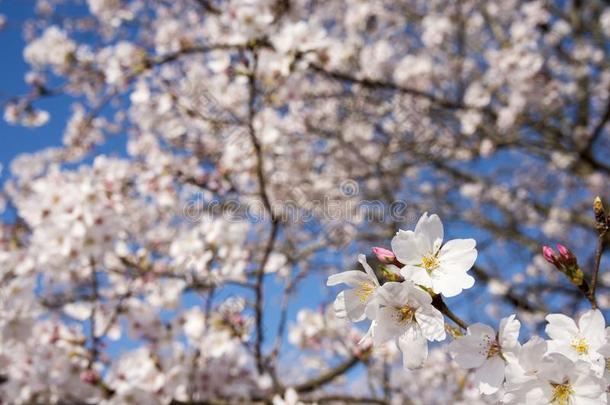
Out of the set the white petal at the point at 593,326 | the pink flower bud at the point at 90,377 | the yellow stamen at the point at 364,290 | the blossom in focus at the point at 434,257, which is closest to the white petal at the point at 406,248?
the blossom in focus at the point at 434,257

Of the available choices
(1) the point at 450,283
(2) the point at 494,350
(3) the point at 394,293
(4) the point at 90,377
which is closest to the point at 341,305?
(3) the point at 394,293

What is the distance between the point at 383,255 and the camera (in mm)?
1117

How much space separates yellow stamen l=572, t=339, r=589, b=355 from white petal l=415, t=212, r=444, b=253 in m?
0.36

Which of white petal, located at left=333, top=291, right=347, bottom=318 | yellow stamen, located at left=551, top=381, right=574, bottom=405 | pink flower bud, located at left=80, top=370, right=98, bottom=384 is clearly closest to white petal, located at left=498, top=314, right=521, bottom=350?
yellow stamen, located at left=551, top=381, right=574, bottom=405

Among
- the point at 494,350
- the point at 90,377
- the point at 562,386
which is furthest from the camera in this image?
the point at 90,377

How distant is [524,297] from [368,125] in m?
2.77

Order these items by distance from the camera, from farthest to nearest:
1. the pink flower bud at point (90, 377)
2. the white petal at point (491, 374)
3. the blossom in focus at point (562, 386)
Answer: the pink flower bud at point (90, 377) < the white petal at point (491, 374) < the blossom in focus at point (562, 386)

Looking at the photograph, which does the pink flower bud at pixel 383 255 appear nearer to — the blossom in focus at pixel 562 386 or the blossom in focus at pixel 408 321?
the blossom in focus at pixel 408 321

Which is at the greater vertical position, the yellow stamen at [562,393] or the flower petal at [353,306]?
the flower petal at [353,306]

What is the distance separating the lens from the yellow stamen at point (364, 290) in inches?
45.3

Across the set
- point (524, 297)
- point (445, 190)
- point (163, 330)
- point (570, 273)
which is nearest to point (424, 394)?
point (524, 297)

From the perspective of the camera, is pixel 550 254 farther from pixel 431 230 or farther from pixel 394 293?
pixel 394 293

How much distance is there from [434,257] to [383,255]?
0.40 ft

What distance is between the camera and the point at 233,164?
3.54 meters
